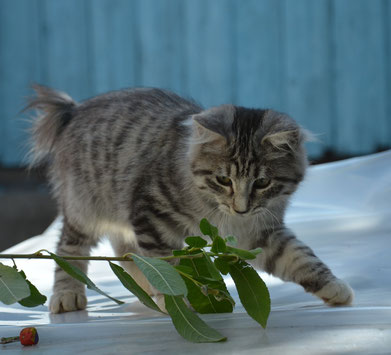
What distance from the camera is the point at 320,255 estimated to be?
2.52 meters

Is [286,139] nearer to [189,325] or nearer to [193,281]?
[193,281]

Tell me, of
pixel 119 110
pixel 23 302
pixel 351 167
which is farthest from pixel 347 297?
pixel 351 167

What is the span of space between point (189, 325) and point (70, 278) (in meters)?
1.09

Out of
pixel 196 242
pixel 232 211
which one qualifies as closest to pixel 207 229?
pixel 196 242

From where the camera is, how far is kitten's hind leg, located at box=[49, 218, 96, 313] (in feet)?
7.00

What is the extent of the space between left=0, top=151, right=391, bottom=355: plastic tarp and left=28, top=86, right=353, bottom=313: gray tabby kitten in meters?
0.11

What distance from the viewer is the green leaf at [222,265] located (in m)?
1.47

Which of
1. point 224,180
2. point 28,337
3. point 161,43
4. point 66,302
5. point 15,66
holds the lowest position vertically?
point 66,302

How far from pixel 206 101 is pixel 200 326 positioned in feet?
13.1

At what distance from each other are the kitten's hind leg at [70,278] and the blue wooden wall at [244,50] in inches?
110

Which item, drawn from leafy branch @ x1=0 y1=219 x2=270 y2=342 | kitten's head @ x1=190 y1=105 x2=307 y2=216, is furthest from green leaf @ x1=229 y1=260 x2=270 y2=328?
kitten's head @ x1=190 y1=105 x2=307 y2=216

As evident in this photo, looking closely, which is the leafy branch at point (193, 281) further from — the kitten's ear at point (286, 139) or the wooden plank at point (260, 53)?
the wooden plank at point (260, 53)

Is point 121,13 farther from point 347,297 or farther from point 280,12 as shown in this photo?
point 347,297

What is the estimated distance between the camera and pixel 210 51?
520cm
